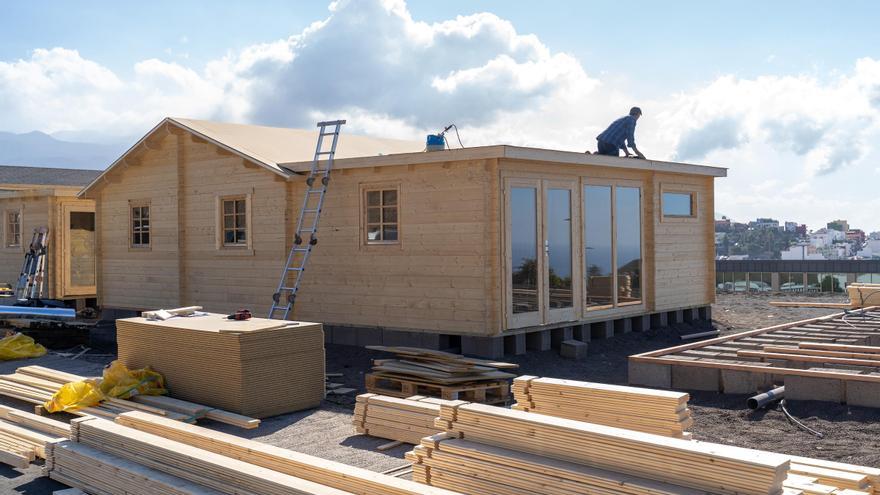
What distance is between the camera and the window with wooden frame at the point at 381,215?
14.1 m

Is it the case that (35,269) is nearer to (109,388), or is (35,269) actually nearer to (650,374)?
(109,388)

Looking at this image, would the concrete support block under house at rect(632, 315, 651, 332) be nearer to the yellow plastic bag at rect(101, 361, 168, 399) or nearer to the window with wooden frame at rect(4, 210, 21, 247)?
the yellow plastic bag at rect(101, 361, 168, 399)

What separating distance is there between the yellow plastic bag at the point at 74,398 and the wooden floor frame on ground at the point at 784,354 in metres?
6.79

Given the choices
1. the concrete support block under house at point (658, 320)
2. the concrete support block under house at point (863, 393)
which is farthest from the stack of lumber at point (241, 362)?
the concrete support block under house at point (658, 320)

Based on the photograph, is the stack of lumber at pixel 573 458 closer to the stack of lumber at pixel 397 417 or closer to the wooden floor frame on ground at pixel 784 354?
the stack of lumber at pixel 397 417

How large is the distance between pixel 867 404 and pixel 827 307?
37.5 feet

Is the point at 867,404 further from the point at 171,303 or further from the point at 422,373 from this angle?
the point at 171,303

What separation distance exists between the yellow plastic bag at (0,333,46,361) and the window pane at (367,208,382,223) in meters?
6.31

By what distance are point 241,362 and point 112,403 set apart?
1744 mm

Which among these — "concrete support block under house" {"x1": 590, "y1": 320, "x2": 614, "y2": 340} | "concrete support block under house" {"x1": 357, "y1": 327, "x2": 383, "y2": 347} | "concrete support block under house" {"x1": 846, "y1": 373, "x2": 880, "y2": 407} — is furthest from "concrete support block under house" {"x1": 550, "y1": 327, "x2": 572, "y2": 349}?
"concrete support block under house" {"x1": 846, "y1": 373, "x2": 880, "y2": 407}

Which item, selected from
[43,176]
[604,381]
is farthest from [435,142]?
[43,176]

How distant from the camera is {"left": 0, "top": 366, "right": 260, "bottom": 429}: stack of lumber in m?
9.43

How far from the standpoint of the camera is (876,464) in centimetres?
745

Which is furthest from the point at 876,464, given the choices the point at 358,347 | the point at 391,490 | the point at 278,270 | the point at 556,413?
the point at 278,270
